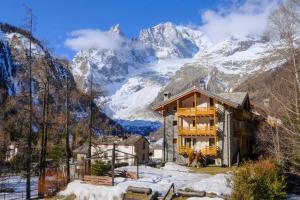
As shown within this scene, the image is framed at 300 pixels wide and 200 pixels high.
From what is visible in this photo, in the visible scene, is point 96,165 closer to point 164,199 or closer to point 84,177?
point 84,177

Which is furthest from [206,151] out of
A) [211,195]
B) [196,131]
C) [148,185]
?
[211,195]

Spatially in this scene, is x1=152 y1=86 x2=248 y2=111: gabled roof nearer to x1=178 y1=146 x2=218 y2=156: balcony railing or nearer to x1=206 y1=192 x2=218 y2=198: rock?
x1=178 y1=146 x2=218 y2=156: balcony railing

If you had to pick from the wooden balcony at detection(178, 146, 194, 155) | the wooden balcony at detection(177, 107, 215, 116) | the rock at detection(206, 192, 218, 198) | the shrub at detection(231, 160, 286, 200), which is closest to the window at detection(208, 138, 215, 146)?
the wooden balcony at detection(178, 146, 194, 155)

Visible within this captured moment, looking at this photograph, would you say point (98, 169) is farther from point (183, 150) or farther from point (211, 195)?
point (183, 150)

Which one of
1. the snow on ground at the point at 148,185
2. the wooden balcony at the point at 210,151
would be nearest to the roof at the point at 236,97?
the wooden balcony at the point at 210,151

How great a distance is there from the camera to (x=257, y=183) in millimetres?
24797

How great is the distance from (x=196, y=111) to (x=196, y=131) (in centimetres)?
230

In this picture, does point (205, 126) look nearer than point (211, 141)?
No

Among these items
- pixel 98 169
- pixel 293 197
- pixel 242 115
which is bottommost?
pixel 293 197

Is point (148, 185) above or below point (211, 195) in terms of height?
above

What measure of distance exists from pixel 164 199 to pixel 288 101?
10026 millimetres

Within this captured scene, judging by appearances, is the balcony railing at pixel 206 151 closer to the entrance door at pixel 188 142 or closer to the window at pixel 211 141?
the entrance door at pixel 188 142

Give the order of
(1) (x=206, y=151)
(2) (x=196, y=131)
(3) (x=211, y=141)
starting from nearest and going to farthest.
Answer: (1) (x=206, y=151) → (3) (x=211, y=141) → (2) (x=196, y=131)

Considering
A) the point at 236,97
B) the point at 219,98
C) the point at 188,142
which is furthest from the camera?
the point at 236,97
